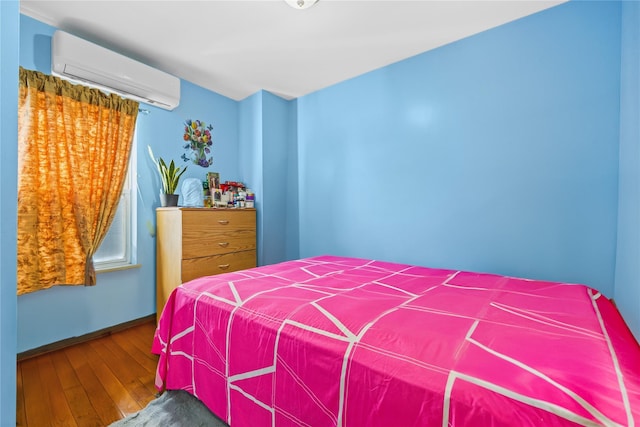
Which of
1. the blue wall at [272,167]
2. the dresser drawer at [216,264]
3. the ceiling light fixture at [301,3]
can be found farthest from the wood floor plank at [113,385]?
the ceiling light fixture at [301,3]

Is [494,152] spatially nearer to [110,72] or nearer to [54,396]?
[110,72]

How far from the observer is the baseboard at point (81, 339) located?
191cm

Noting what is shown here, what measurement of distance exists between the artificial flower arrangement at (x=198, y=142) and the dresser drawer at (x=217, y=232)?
0.74 m

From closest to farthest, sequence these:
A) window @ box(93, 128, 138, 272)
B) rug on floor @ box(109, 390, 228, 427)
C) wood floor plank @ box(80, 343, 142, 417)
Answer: rug on floor @ box(109, 390, 228, 427)
wood floor plank @ box(80, 343, 142, 417)
window @ box(93, 128, 138, 272)

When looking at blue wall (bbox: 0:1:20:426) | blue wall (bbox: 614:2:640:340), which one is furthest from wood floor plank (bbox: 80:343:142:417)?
blue wall (bbox: 614:2:640:340)

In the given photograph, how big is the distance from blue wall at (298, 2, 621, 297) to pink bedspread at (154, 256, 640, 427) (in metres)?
0.47

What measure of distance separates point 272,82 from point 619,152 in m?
2.82

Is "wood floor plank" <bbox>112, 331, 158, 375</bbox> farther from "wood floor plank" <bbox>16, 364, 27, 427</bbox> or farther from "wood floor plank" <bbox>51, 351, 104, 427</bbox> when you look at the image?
"wood floor plank" <bbox>16, 364, 27, 427</bbox>

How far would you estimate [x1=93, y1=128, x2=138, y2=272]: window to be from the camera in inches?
94.7

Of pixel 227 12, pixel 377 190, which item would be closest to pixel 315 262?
pixel 377 190

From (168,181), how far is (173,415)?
1923mm

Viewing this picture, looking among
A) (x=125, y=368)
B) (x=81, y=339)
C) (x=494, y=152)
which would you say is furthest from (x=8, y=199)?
(x=494, y=152)

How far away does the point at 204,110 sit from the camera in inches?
117

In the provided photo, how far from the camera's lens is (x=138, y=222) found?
2.50 m
